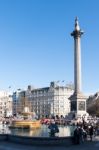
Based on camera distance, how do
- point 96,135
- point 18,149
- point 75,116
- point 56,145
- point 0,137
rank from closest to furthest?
1. point 18,149
2. point 56,145
3. point 0,137
4. point 96,135
5. point 75,116

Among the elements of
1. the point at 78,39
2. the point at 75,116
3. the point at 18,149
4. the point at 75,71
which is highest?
the point at 78,39

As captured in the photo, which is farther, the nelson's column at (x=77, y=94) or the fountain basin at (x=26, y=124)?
the nelson's column at (x=77, y=94)

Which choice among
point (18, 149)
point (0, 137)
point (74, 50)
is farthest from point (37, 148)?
point (74, 50)

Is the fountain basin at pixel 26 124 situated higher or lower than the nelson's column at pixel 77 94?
lower

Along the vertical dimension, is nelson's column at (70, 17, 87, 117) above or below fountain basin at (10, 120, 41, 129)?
above

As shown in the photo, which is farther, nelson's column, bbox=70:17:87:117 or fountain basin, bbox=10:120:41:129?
nelson's column, bbox=70:17:87:117

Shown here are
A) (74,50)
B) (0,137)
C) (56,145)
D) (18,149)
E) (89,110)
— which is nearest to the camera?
(18,149)

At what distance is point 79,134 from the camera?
3077cm

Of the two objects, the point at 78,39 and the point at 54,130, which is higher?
the point at 78,39

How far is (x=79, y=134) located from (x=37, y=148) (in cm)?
378

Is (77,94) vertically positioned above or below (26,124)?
above

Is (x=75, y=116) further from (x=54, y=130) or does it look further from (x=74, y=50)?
(x=54, y=130)

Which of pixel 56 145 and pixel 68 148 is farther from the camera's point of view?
pixel 56 145

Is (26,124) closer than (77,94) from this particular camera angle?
Yes
